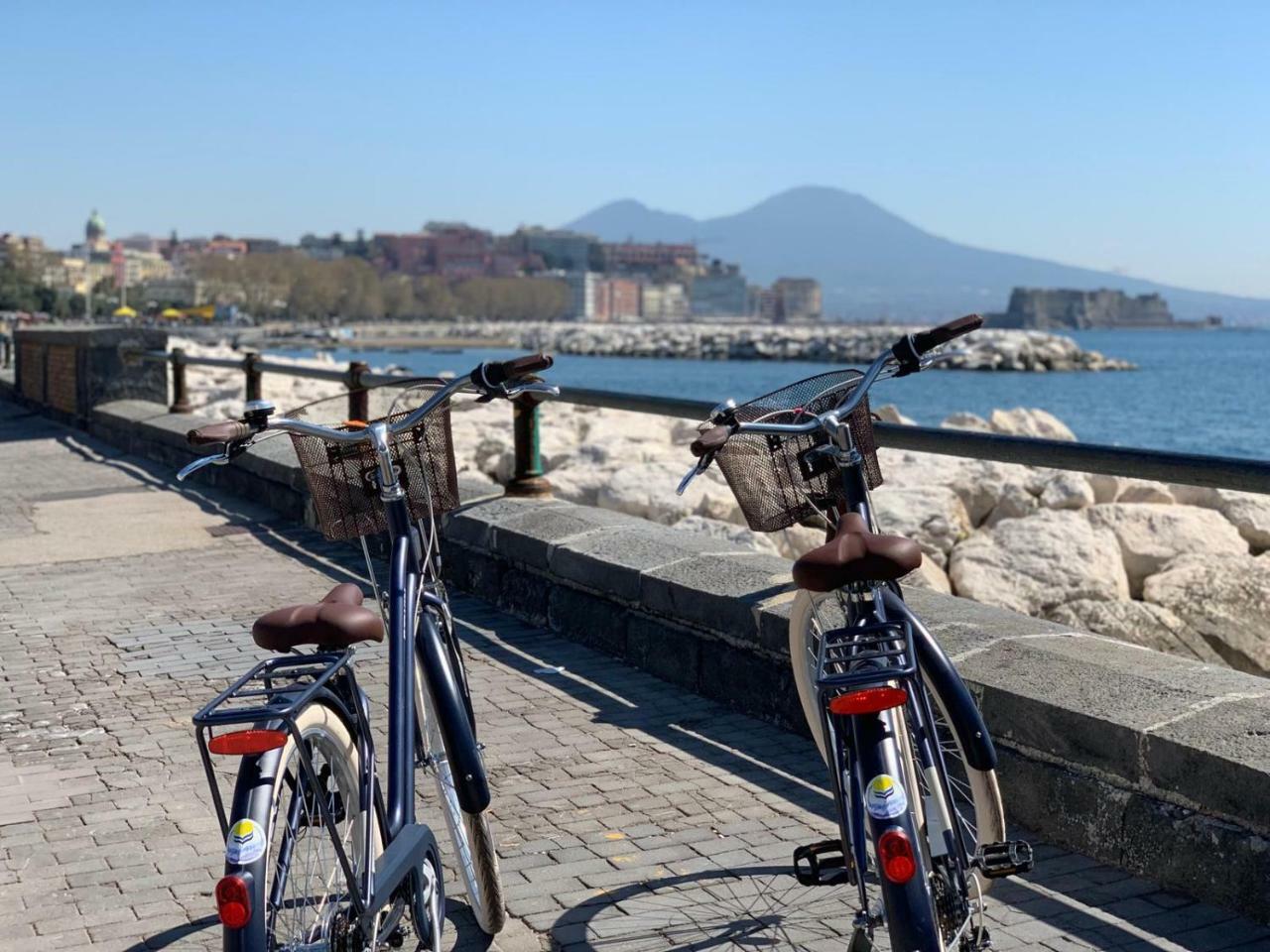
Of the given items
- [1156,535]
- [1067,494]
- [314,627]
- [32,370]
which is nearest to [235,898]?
[314,627]

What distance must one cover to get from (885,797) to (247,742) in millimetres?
1072

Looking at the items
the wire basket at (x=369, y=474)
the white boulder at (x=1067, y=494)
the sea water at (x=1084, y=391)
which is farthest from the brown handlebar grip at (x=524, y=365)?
the sea water at (x=1084, y=391)

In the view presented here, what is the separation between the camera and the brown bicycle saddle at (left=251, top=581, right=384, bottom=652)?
2.99 metres

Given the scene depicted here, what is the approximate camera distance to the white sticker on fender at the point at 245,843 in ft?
Answer: 8.70

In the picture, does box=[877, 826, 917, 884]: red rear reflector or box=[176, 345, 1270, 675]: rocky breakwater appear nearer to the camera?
box=[877, 826, 917, 884]: red rear reflector

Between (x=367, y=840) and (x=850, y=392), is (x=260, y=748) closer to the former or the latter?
(x=367, y=840)

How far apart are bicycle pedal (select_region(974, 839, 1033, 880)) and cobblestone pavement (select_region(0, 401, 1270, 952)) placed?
1.63 ft

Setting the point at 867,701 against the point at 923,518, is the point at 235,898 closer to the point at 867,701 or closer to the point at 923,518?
the point at 867,701

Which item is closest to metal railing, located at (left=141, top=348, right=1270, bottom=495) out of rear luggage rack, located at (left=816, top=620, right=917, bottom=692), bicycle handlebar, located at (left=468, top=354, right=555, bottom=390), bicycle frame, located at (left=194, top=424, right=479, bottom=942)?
bicycle handlebar, located at (left=468, top=354, right=555, bottom=390)

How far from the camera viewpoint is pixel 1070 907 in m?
3.88

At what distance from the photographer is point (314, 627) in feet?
9.85

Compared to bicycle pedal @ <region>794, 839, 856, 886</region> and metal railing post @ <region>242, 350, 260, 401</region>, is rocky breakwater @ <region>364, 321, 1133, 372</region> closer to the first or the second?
metal railing post @ <region>242, 350, 260, 401</region>

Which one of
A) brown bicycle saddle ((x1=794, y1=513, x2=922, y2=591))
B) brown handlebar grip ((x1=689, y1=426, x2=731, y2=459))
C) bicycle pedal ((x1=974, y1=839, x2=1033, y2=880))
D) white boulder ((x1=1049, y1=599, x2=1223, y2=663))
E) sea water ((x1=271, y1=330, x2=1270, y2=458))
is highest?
brown handlebar grip ((x1=689, y1=426, x2=731, y2=459))

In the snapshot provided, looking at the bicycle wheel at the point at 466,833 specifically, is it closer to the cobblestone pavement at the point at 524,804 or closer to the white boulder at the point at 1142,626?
the cobblestone pavement at the point at 524,804
